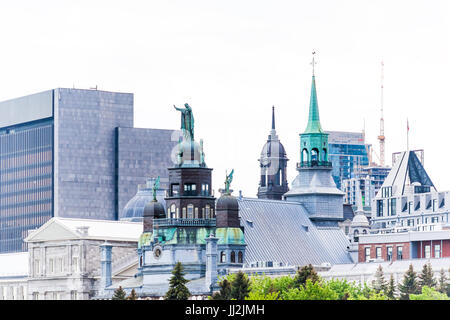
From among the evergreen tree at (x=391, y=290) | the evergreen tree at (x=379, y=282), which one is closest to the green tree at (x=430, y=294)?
the evergreen tree at (x=391, y=290)

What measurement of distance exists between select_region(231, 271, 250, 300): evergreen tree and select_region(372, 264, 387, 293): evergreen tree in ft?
50.6

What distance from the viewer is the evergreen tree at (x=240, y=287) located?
18412cm

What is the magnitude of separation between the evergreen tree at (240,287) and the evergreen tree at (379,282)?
15413 mm

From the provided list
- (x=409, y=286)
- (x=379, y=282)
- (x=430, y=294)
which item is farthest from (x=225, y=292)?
(x=430, y=294)

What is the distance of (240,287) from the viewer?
187250 mm

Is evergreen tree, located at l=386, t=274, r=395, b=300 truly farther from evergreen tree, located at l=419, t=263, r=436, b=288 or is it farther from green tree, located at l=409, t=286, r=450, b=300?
green tree, located at l=409, t=286, r=450, b=300
